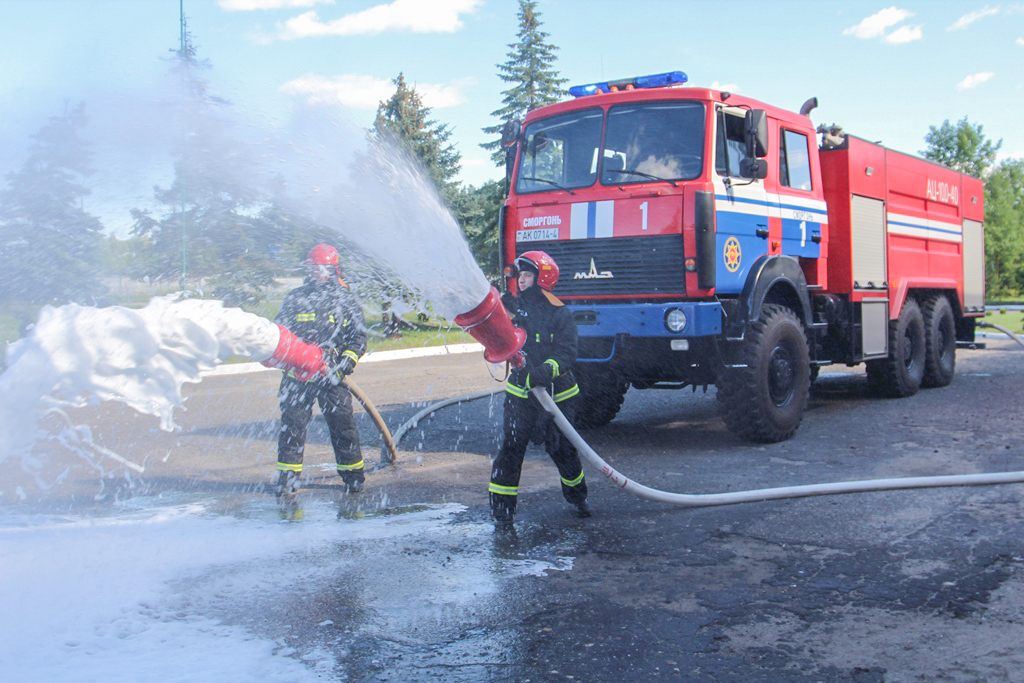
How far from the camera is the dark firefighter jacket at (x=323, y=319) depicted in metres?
6.43

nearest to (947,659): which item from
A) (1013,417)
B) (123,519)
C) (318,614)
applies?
(318,614)

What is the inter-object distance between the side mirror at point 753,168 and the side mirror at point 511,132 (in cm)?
208

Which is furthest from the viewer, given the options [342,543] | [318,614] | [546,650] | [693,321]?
[693,321]

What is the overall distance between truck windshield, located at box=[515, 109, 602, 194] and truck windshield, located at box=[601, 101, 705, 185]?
0.16 metres

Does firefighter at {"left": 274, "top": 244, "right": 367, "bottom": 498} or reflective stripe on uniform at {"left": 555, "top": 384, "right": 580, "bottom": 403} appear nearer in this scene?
reflective stripe on uniform at {"left": 555, "top": 384, "right": 580, "bottom": 403}

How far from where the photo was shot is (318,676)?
3350 mm

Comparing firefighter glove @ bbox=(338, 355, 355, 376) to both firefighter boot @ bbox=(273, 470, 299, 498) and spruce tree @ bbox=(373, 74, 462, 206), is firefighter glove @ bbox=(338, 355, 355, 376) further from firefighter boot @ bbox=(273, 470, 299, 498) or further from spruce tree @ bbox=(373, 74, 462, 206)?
spruce tree @ bbox=(373, 74, 462, 206)

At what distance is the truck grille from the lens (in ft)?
24.3

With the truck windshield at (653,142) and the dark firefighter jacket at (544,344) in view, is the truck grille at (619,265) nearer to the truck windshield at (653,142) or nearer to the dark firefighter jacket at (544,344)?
the truck windshield at (653,142)

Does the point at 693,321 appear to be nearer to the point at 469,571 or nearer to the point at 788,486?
the point at 788,486

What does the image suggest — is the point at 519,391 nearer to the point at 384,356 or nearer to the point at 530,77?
the point at 384,356

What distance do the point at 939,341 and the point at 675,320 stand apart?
646 centimetres

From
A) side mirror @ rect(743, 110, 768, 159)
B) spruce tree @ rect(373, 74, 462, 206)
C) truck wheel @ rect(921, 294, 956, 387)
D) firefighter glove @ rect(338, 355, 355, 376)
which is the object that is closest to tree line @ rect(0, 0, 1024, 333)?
firefighter glove @ rect(338, 355, 355, 376)

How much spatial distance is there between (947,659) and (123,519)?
4681 millimetres
